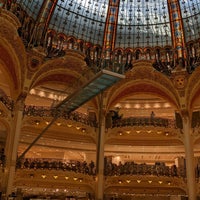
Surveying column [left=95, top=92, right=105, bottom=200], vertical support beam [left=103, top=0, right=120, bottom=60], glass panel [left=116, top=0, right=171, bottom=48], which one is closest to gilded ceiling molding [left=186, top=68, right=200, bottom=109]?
glass panel [left=116, top=0, right=171, bottom=48]

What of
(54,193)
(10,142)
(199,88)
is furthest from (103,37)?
(54,193)

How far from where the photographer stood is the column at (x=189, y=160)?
21430mm

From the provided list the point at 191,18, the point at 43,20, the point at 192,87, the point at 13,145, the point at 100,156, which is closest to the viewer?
the point at 13,145

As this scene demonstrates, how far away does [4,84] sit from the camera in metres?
25.8

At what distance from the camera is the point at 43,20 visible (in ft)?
79.4

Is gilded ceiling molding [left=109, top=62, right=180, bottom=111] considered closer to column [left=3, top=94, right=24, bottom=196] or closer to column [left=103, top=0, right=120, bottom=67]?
column [left=103, top=0, right=120, bottom=67]

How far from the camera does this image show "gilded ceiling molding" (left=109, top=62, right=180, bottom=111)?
961 inches

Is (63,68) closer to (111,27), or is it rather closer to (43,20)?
(43,20)

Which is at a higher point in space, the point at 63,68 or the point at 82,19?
the point at 82,19

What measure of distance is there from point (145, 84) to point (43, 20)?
9.89 metres

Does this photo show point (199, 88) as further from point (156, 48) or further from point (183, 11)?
point (183, 11)

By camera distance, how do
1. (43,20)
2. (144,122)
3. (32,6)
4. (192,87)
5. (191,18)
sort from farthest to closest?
1. (191,18)
2. (144,122)
3. (43,20)
4. (192,87)
5. (32,6)

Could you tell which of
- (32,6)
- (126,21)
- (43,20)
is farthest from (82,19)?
(32,6)

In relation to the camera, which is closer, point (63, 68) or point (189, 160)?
point (189, 160)
